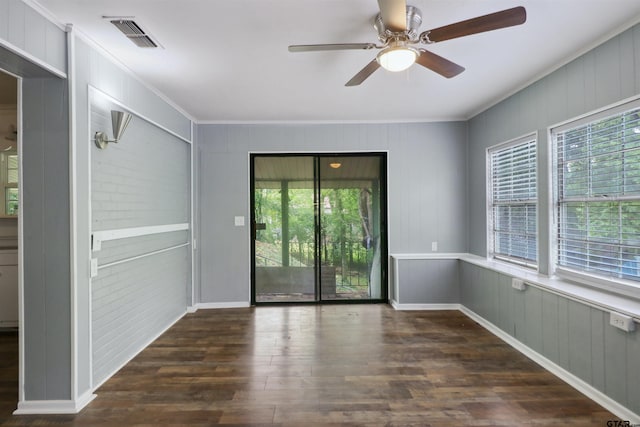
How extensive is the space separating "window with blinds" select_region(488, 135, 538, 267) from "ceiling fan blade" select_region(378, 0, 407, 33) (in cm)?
217

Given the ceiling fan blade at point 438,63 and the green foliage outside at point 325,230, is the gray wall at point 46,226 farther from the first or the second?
the green foliage outside at point 325,230

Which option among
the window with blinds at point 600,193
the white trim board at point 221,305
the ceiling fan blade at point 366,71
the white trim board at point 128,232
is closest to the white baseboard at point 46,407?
the white trim board at point 128,232

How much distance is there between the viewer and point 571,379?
2.50 metres

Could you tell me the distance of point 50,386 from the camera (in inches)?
87.5

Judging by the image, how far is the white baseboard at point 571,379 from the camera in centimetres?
209

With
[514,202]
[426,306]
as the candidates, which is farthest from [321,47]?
[426,306]

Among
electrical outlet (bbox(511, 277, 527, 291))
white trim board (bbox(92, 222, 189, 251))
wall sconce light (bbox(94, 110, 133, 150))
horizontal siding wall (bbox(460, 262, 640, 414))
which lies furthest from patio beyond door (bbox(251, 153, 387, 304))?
wall sconce light (bbox(94, 110, 133, 150))

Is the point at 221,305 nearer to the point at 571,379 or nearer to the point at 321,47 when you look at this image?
the point at 321,47

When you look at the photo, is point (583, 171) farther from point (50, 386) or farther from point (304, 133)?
point (50, 386)

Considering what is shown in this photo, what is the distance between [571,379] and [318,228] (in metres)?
3.09

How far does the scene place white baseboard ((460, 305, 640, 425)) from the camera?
2.09 meters

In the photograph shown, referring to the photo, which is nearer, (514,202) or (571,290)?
(571,290)

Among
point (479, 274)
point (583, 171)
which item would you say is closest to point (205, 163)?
point (479, 274)

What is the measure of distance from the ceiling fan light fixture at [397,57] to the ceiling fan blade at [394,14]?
0.33ft
